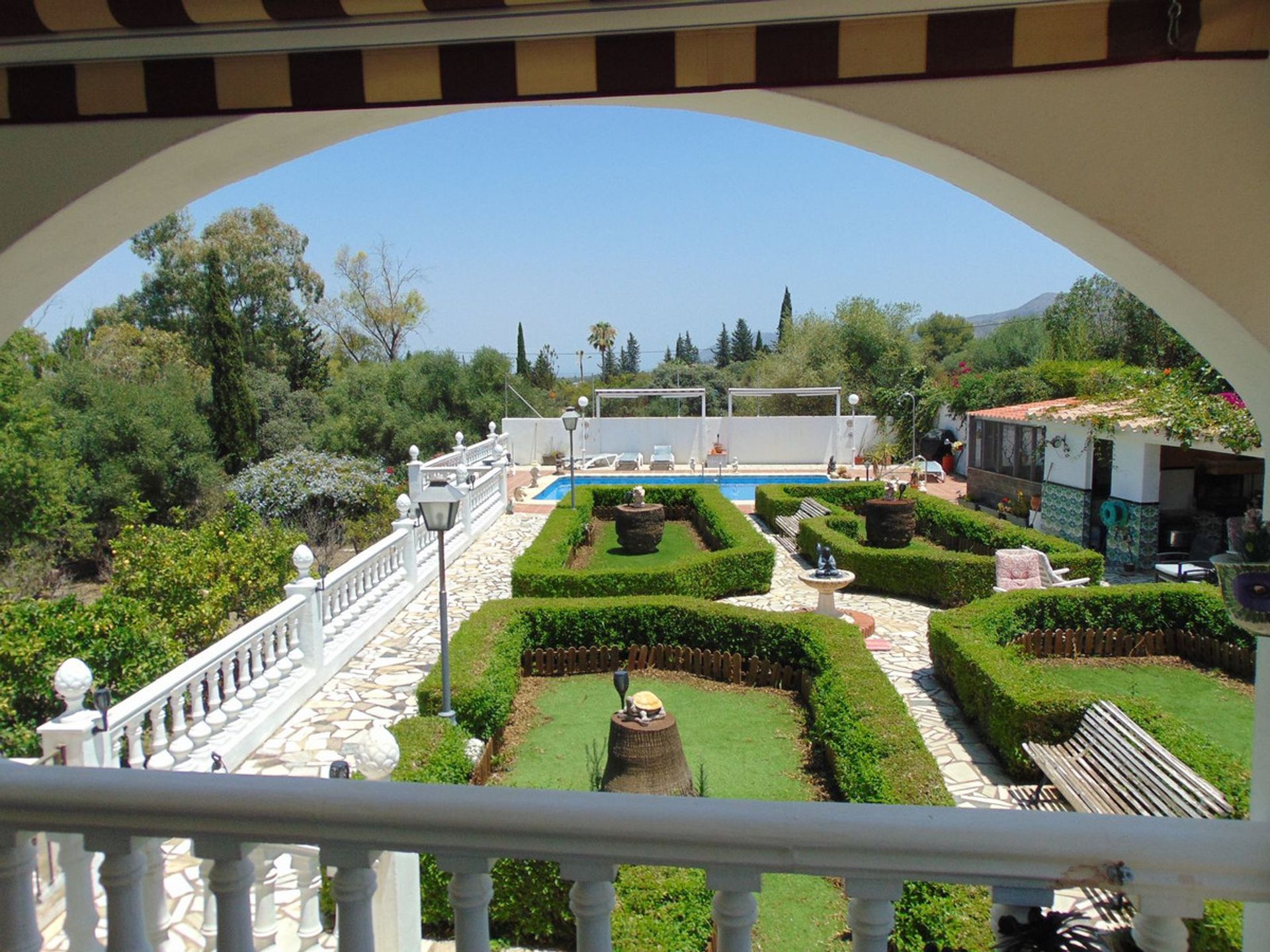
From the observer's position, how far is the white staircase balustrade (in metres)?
1.30

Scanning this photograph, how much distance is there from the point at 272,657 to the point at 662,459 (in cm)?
2055

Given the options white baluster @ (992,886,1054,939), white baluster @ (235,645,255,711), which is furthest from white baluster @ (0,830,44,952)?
white baluster @ (235,645,255,711)

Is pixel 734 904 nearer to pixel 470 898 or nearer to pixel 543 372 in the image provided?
pixel 470 898

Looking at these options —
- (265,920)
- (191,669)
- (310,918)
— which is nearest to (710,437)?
(191,669)

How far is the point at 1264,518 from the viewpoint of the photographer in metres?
Answer: 1.92

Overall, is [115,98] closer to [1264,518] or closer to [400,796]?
[400,796]

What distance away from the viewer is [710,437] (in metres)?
29.4

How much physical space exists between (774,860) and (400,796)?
646 millimetres

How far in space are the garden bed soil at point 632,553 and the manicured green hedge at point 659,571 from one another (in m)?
0.26

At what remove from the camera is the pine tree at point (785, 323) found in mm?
41438

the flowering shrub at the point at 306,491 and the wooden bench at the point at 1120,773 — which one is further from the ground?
the flowering shrub at the point at 306,491

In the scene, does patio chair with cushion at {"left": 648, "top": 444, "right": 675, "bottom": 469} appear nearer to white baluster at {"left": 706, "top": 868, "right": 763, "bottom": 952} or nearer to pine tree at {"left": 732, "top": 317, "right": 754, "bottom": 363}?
white baluster at {"left": 706, "top": 868, "right": 763, "bottom": 952}

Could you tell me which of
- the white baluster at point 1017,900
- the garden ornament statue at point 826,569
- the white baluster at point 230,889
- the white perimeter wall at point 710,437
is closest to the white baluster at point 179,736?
the white baluster at point 230,889

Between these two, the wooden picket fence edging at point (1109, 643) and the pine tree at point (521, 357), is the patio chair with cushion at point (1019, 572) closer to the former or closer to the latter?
the wooden picket fence edging at point (1109, 643)
